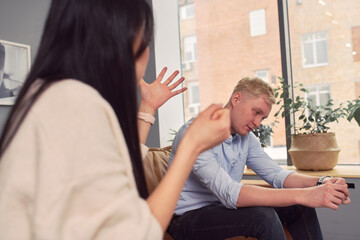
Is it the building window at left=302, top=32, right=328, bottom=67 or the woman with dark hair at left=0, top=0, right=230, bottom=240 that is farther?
the building window at left=302, top=32, right=328, bottom=67

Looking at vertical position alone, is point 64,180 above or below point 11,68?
below

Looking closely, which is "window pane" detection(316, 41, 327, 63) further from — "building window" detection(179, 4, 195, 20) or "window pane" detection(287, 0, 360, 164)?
"building window" detection(179, 4, 195, 20)

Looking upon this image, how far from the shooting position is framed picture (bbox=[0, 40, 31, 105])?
7.89 ft

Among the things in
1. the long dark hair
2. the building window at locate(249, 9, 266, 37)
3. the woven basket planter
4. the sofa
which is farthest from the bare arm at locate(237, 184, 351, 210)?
the building window at locate(249, 9, 266, 37)

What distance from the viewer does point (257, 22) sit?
3211mm

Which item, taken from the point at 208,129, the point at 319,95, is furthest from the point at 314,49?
the point at 208,129

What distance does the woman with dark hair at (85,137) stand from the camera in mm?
582

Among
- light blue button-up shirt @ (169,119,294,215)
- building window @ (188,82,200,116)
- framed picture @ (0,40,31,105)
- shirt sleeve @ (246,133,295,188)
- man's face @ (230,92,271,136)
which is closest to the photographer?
light blue button-up shirt @ (169,119,294,215)

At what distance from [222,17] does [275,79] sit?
823 mm

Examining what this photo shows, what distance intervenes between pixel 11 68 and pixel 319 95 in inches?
95.4

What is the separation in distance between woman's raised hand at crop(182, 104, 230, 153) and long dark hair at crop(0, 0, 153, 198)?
15 cm

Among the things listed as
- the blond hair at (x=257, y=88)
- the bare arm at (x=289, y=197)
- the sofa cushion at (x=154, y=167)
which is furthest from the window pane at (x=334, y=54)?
the sofa cushion at (x=154, y=167)

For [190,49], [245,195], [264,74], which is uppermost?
[190,49]

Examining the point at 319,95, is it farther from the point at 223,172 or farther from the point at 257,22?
the point at 223,172
